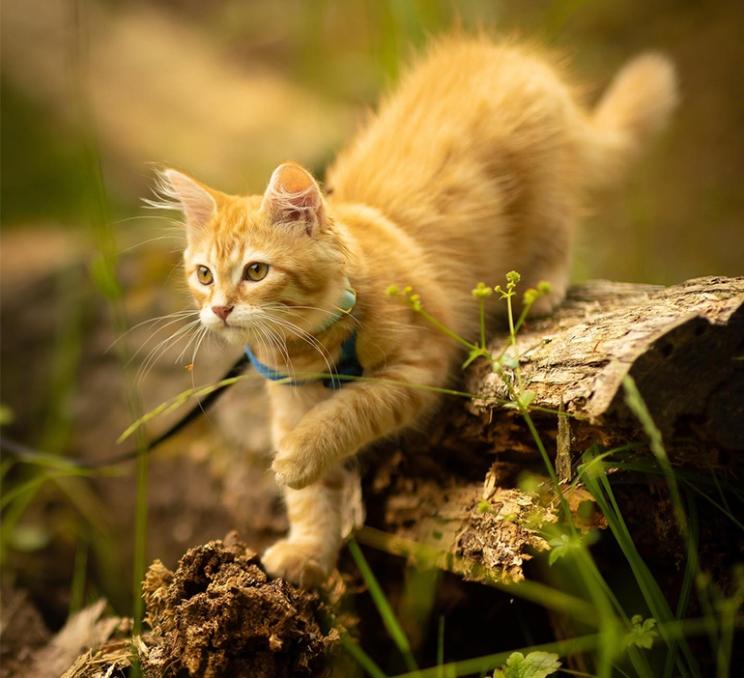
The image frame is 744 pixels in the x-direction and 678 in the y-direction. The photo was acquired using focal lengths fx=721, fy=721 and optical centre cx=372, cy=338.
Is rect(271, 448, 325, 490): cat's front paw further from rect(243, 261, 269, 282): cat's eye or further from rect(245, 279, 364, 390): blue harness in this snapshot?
rect(243, 261, 269, 282): cat's eye

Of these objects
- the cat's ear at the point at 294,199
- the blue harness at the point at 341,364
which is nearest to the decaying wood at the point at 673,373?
the blue harness at the point at 341,364

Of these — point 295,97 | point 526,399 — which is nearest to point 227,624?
point 526,399

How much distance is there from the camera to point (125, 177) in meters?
4.49

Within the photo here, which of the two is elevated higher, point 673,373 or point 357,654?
point 673,373

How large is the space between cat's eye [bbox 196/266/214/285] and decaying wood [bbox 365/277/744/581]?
2.03 ft

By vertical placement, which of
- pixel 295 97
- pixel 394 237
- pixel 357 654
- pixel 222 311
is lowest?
pixel 357 654

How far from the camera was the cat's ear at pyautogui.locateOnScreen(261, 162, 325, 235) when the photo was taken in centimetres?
142

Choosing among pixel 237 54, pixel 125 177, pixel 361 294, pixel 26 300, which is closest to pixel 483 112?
pixel 361 294

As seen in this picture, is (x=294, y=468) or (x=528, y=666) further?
(x=294, y=468)

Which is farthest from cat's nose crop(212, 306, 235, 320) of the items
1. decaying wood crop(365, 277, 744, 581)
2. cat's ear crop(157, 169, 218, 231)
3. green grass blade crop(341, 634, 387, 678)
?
green grass blade crop(341, 634, 387, 678)

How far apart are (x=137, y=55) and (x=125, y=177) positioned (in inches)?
49.4

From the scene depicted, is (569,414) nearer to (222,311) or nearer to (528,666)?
(528,666)

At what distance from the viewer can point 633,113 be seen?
2332 millimetres

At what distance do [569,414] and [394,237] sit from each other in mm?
719
